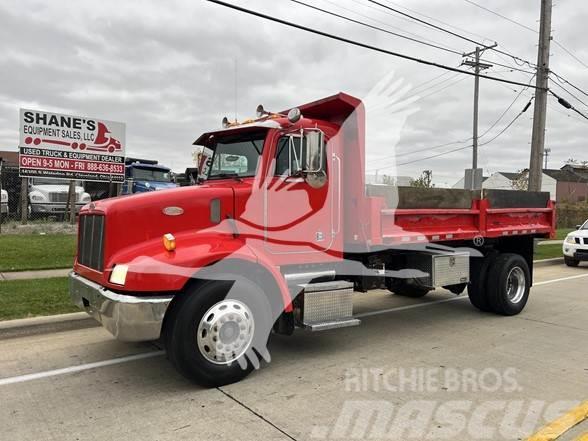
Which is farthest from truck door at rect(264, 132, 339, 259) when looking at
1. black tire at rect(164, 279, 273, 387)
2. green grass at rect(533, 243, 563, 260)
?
green grass at rect(533, 243, 563, 260)

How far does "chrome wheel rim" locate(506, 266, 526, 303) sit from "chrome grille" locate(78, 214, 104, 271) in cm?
601

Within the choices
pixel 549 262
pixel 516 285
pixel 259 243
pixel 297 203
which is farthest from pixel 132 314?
pixel 549 262

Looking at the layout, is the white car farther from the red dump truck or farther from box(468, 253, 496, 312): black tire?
the red dump truck

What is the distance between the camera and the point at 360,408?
13.4 feet

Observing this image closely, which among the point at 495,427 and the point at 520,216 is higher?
the point at 520,216

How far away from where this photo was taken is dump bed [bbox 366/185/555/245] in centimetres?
601

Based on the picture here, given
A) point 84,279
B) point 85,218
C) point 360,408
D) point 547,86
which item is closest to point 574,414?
point 360,408

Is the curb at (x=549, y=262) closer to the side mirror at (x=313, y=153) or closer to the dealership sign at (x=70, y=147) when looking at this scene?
the side mirror at (x=313, y=153)

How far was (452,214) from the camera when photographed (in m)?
6.98

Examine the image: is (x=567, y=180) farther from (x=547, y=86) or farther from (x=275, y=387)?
(x=275, y=387)

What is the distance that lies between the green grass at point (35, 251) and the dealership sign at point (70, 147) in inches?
95.2

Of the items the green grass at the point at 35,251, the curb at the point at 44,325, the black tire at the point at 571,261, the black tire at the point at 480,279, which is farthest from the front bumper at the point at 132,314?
the black tire at the point at 571,261

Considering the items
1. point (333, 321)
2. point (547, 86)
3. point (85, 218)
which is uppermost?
point (547, 86)

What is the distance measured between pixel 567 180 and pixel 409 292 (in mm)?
82661
